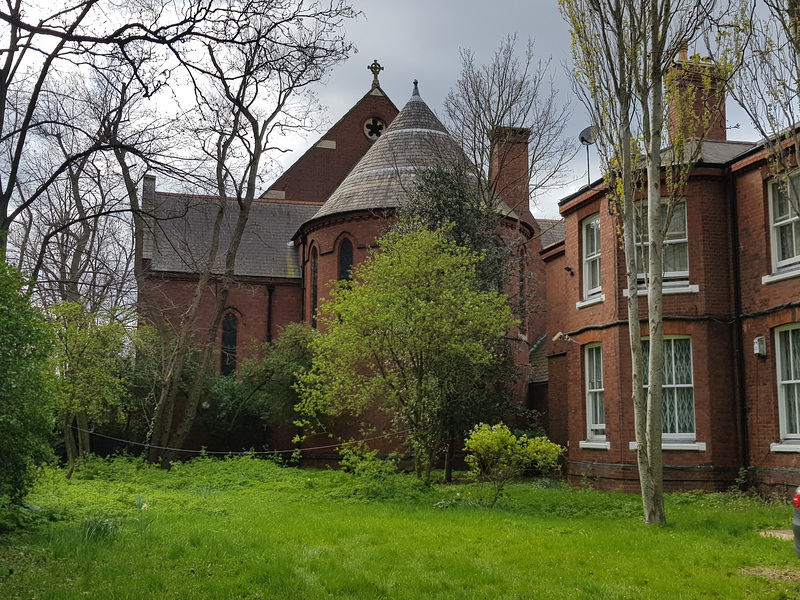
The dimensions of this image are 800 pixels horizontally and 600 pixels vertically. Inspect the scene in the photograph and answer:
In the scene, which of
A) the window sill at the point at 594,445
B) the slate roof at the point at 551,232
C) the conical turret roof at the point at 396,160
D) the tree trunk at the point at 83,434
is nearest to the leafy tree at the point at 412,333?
the window sill at the point at 594,445

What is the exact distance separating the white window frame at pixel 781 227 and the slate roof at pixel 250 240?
2068cm

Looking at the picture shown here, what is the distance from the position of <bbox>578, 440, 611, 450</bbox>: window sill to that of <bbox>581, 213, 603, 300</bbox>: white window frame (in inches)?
134

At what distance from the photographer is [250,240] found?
34500 millimetres

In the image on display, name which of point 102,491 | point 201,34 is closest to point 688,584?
point 201,34

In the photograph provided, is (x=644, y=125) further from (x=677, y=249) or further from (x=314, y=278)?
(x=314, y=278)

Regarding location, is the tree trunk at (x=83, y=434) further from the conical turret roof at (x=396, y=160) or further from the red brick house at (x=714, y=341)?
the red brick house at (x=714, y=341)

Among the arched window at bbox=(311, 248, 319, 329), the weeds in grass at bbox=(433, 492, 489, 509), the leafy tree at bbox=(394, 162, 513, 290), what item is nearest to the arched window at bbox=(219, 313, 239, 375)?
the arched window at bbox=(311, 248, 319, 329)

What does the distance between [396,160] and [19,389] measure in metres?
19.6

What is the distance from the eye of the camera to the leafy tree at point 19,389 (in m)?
10.2

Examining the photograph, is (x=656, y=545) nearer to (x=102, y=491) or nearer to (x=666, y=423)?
(x=666, y=423)

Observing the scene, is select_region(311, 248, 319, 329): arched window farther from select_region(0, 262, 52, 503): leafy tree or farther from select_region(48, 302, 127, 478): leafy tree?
select_region(0, 262, 52, 503): leafy tree

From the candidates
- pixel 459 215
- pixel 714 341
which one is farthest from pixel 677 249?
pixel 459 215

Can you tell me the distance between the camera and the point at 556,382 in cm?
2259

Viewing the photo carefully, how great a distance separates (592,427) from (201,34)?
43.4ft
